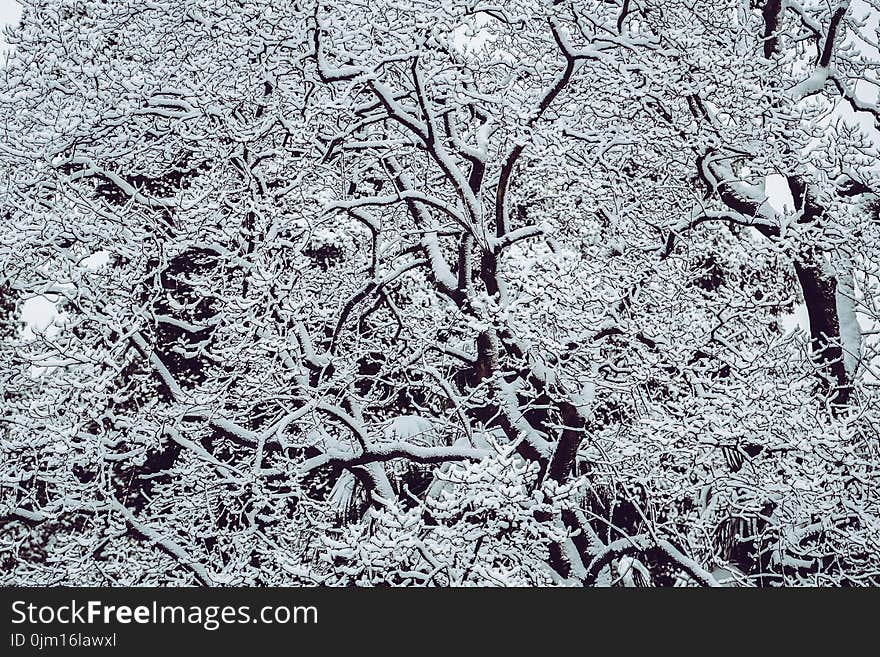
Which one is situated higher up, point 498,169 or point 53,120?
point 53,120

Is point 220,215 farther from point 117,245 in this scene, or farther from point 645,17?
point 645,17

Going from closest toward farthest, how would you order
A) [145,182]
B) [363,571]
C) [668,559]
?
[363,571], [668,559], [145,182]

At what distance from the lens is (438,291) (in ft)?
22.8

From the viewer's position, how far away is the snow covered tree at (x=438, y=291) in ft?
19.5

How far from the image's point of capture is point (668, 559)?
6.18 m

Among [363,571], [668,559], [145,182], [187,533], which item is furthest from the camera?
[145,182]

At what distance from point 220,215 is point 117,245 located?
801 mm

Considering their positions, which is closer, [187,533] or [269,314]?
[269,314]

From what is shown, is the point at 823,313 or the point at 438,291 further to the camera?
the point at 438,291

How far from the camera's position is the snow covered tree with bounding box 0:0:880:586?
19.5ft

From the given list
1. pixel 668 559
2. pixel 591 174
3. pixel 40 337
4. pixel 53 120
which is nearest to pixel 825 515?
pixel 668 559

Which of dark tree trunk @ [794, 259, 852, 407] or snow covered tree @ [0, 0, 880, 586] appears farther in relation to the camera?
dark tree trunk @ [794, 259, 852, 407]

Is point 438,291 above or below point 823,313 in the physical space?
above

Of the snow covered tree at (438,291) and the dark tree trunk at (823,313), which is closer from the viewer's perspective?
the snow covered tree at (438,291)
